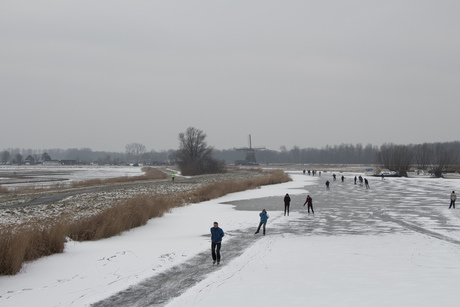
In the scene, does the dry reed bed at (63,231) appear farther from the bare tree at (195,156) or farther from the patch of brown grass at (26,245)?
the bare tree at (195,156)

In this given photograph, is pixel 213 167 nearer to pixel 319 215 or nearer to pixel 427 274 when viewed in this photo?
pixel 319 215

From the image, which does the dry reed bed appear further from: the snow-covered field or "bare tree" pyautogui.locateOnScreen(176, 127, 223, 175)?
"bare tree" pyautogui.locateOnScreen(176, 127, 223, 175)

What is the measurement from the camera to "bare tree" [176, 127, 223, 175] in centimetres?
10119

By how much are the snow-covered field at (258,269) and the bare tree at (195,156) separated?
267 ft

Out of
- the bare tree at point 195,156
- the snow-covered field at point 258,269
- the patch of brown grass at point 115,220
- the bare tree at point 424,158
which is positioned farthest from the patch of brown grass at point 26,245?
the bare tree at point 424,158

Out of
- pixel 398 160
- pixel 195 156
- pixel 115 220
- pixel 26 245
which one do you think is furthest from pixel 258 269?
pixel 195 156

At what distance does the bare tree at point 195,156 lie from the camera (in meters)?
101

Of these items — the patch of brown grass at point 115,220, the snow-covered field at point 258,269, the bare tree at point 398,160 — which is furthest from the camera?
the bare tree at point 398,160

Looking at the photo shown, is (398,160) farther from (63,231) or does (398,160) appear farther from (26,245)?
(26,245)

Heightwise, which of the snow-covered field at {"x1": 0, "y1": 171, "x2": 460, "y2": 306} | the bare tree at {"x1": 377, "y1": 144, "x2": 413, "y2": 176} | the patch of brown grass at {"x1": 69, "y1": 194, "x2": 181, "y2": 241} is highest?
the bare tree at {"x1": 377, "y1": 144, "x2": 413, "y2": 176}

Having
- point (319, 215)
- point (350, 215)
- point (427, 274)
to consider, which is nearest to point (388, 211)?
point (350, 215)

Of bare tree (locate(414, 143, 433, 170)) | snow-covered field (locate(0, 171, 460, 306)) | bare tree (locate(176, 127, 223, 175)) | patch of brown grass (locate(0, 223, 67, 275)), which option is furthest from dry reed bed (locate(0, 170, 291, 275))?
bare tree (locate(414, 143, 433, 170))

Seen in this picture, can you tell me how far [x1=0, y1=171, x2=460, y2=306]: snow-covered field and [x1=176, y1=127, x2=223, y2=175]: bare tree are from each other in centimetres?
8145

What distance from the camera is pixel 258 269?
11477mm
